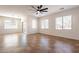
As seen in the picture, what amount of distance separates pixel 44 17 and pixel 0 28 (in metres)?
3.08

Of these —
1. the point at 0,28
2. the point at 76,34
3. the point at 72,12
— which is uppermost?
the point at 72,12

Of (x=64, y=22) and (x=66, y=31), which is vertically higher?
(x=64, y=22)

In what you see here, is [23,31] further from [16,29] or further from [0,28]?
[0,28]

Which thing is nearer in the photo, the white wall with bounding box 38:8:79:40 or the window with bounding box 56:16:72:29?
the white wall with bounding box 38:8:79:40

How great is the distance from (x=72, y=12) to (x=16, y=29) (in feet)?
16.7

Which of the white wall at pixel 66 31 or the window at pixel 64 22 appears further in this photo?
the window at pixel 64 22

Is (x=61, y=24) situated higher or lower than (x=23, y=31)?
higher

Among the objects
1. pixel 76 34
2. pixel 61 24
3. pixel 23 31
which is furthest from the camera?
pixel 23 31
